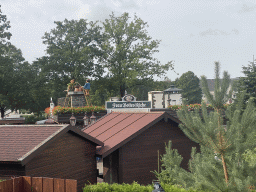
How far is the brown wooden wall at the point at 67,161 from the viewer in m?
9.99

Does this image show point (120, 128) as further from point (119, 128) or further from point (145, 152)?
point (145, 152)

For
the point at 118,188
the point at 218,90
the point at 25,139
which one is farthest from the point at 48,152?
the point at 218,90

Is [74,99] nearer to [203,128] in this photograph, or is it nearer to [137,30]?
[137,30]

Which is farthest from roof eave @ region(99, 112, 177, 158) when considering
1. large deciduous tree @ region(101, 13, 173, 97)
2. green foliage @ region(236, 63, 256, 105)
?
large deciduous tree @ region(101, 13, 173, 97)

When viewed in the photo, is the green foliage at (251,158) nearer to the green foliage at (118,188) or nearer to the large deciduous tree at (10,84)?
the green foliage at (118,188)

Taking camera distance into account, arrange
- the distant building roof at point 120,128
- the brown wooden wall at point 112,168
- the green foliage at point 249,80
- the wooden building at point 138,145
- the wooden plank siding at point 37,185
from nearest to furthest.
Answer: the wooden plank siding at point 37,185
the distant building roof at point 120,128
the wooden building at point 138,145
the brown wooden wall at point 112,168
the green foliage at point 249,80

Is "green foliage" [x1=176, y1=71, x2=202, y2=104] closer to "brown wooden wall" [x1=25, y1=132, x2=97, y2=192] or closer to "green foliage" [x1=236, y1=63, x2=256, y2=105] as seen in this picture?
"green foliage" [x1=236, y1=63, x2=256, y2=105]

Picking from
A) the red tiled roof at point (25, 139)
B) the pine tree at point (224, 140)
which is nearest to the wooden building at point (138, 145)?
the red tiled roof at point (25, 139)

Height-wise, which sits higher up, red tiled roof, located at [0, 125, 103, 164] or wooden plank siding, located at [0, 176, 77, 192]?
red tiled roof, located at [0, 125, 103, 164]

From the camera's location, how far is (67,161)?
11.1m

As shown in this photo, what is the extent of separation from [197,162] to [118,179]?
674 cm

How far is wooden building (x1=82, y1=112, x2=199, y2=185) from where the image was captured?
12.8 m

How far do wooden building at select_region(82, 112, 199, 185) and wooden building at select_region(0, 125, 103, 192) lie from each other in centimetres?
85

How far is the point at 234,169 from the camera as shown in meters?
5.93
